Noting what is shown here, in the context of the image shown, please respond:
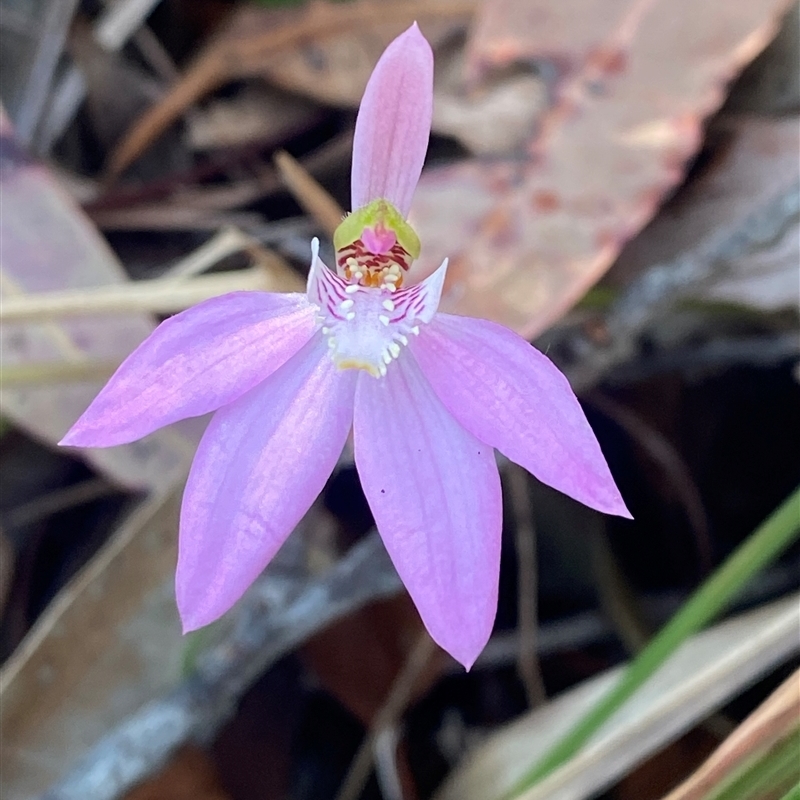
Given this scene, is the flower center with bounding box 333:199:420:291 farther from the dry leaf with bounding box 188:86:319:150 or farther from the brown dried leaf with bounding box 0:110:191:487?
the dry leaf with bounding box 188:86:319:150

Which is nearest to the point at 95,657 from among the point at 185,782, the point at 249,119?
the point at 185,782

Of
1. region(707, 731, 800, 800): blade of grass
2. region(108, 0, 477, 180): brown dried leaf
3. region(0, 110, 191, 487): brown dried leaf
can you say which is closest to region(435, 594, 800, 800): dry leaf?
region(707, 731, 800, 800): blade of grass

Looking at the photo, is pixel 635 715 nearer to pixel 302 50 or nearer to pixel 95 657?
pixel 95 657

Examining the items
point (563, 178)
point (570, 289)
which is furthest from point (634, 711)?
point (563, 178)

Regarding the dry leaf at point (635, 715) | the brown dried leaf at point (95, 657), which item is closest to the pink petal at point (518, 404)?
the dry leaf at point (635, 715)

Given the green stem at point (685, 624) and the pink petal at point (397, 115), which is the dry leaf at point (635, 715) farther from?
the pink petal at point (397, 115)
